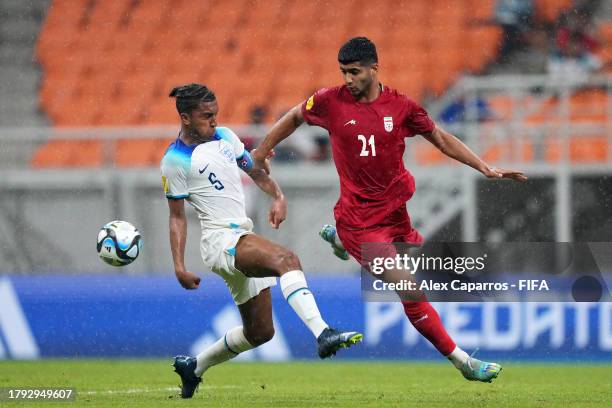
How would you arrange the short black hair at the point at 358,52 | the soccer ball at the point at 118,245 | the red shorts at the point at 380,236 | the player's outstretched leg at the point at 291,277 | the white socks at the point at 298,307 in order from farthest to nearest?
the soccer ball at the point at 118,245 < the red shorts at the point at 380,236 < the short black hair at the point at 358,52 < the white socks at the point at 298,307 < the player's outstretched leg at the point at 291,277

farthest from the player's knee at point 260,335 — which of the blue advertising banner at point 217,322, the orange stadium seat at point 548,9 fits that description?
the orange stadium seat at point 548,9

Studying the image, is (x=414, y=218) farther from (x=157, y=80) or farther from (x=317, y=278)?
(x=157, y=80)

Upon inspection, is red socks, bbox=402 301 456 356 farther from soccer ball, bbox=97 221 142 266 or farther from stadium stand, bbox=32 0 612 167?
stadium stand, bbox=32 0 612 167

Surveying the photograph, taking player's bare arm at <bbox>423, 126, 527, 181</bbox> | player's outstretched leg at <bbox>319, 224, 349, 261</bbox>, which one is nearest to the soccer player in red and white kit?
player's bare arm at <bbox>423, 126, 527, 181</bbox>

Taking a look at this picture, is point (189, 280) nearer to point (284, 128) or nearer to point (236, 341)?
point (236, 341)

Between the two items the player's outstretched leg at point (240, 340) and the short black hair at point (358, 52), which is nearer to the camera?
the short black hair at point (358, 52)

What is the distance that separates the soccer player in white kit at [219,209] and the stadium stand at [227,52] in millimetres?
7533

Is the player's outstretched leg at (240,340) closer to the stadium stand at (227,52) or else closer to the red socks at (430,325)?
the red socks at (430,325)

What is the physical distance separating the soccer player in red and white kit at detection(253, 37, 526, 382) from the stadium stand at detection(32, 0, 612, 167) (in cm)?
743

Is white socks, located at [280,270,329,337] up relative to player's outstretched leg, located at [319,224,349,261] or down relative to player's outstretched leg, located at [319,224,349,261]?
down

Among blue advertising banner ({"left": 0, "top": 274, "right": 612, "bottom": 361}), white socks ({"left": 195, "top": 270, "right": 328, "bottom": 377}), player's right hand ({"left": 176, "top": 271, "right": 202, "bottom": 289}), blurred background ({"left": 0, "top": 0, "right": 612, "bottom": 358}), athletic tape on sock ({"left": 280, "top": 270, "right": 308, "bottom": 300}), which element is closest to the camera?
white socks ({"left": 195, "top": 270, "right": 328, "bottom": 377})

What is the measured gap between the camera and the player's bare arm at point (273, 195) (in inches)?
283

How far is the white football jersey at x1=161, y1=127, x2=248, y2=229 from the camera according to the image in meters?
7.20

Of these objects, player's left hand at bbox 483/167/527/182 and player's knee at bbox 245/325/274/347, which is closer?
player's left hand at bbox 483/167/527/182
